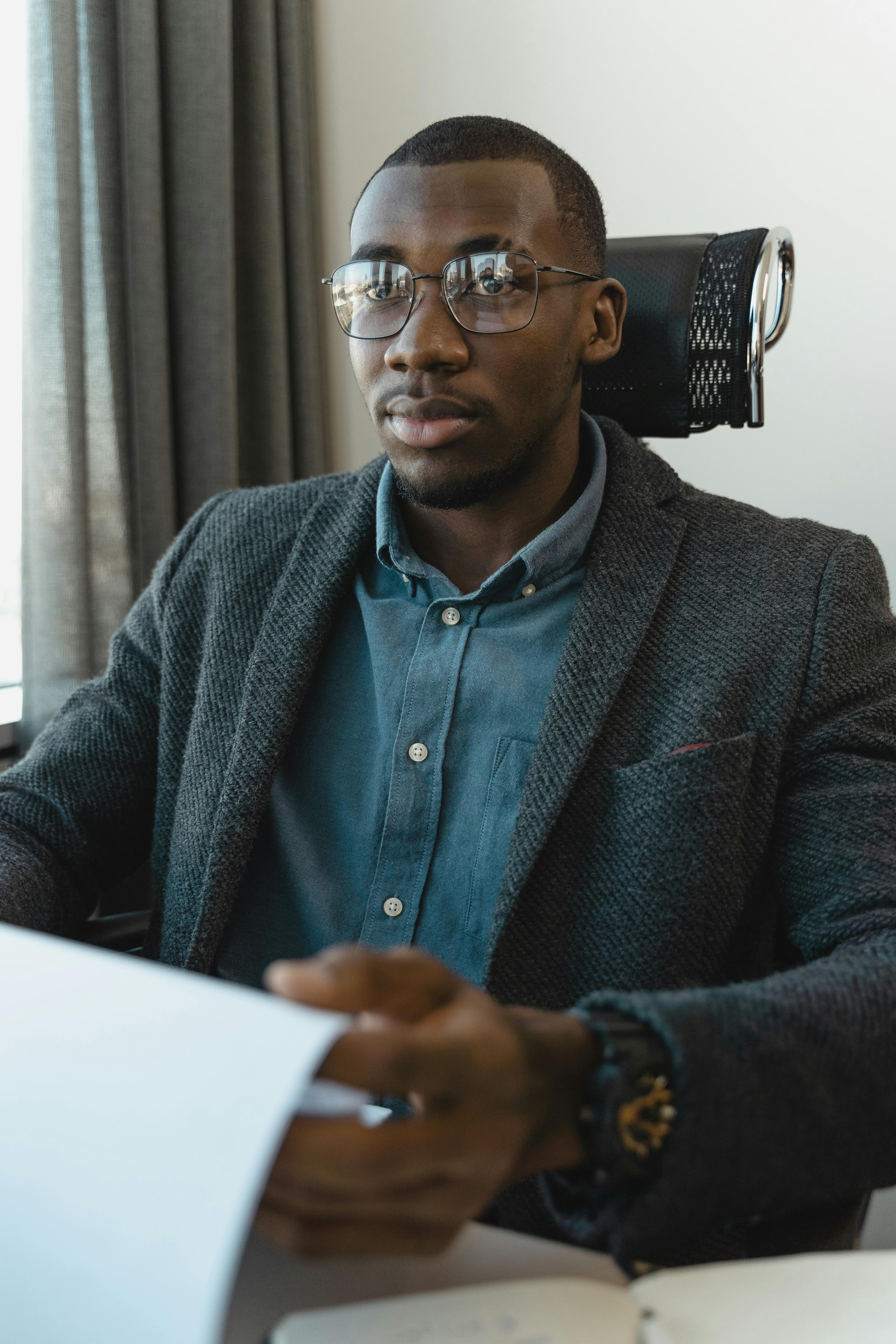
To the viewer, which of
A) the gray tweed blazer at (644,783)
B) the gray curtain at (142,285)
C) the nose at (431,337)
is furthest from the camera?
the gray curtain at (142,285)

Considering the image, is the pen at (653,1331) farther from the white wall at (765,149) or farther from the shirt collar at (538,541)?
the white wall at (765,149)

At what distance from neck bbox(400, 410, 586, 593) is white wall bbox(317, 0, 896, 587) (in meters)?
0.73

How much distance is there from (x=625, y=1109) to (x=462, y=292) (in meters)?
0.73

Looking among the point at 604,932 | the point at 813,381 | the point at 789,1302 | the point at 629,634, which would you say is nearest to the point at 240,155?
the point at 813,381

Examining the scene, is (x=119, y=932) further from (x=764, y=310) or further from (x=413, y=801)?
(x=764, y=310)

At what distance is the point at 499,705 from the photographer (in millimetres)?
1052

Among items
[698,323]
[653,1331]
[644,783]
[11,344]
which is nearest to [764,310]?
[698,323]

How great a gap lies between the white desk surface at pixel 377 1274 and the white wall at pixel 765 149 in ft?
4.51

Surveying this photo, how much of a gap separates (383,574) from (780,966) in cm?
52

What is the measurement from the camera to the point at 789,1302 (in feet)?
1.74

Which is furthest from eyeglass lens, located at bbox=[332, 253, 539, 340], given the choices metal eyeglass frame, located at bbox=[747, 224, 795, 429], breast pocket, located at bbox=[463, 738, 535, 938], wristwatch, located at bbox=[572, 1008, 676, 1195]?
wristwatch, located at bbox=[572, 1008, 676, 1195]

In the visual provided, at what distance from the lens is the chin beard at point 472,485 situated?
1.09 metres

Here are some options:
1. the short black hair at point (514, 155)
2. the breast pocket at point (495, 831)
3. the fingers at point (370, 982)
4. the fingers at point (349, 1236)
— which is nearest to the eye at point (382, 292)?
the short black hair at point (514, 155)

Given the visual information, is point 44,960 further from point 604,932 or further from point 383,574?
point 383,574
